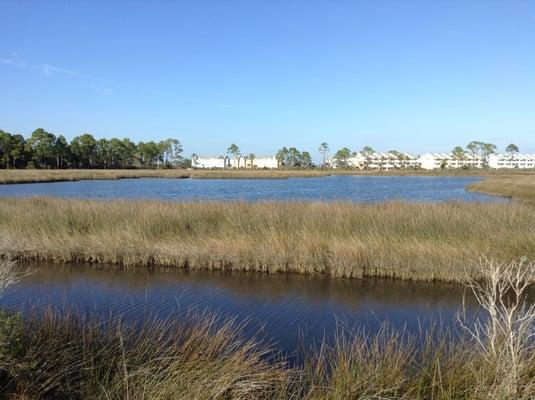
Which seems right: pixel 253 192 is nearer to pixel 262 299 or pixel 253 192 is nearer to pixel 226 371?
pixel 262 299

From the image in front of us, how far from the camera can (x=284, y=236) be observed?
1193 cm

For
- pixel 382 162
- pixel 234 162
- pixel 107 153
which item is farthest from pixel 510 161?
pixel 107 153

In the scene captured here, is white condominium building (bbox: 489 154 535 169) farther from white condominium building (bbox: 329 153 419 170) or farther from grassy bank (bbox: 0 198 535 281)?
grassy bank (bbox: 0 198 535 281)

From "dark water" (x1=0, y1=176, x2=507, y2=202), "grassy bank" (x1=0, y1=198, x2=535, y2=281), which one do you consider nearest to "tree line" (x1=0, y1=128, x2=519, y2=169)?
"dark water" (x1=0, y1=176, x2=507, y2=202)

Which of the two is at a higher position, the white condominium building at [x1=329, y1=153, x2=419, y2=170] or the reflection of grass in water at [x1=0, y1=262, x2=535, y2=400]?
the white condominium building at [x1=329, y1=153, x2=419, y2=170]

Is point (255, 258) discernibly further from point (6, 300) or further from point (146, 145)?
point (146, 145)

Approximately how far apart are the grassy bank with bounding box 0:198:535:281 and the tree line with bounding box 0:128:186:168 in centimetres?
7805

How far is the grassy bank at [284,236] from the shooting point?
1057 centimetres

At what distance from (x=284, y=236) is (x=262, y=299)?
321cm

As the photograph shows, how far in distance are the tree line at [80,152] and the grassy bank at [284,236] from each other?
78.0 metres

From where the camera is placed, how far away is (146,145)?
120 m

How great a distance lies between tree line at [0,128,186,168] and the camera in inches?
3226

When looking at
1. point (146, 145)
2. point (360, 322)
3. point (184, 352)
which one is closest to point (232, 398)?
point (184, 352)

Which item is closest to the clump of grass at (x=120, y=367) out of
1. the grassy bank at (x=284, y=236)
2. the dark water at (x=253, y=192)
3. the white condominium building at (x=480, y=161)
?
the grassy bank at (x=284, y=236)
